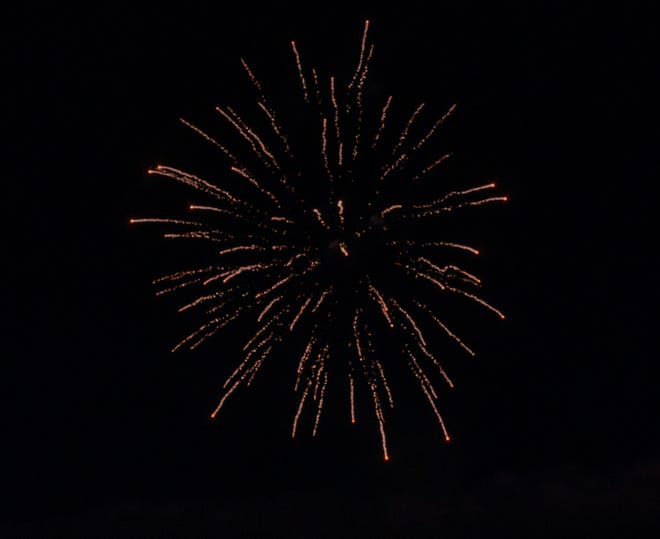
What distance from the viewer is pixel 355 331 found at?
2039 cm

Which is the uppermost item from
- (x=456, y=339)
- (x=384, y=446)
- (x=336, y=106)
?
(x=336, y=106)

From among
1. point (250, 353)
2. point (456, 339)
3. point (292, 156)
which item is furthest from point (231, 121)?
point (456, 339)

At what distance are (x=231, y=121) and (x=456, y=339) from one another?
5978 millimetres

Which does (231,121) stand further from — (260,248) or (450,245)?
(450,245)

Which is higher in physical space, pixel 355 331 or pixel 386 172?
pixel 386 172

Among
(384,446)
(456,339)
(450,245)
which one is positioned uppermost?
(450,245)

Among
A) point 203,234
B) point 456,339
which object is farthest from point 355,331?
point 203,234

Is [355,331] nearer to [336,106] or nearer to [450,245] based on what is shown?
[450,245]

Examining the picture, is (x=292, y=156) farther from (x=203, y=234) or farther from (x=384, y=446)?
(x=384, y=446)

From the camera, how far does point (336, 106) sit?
19.0 metres

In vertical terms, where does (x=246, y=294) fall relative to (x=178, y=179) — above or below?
below

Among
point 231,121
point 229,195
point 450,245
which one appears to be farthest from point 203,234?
point 450,245

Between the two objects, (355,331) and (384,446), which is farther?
(355,331)

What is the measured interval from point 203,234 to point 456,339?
5.26 meters
